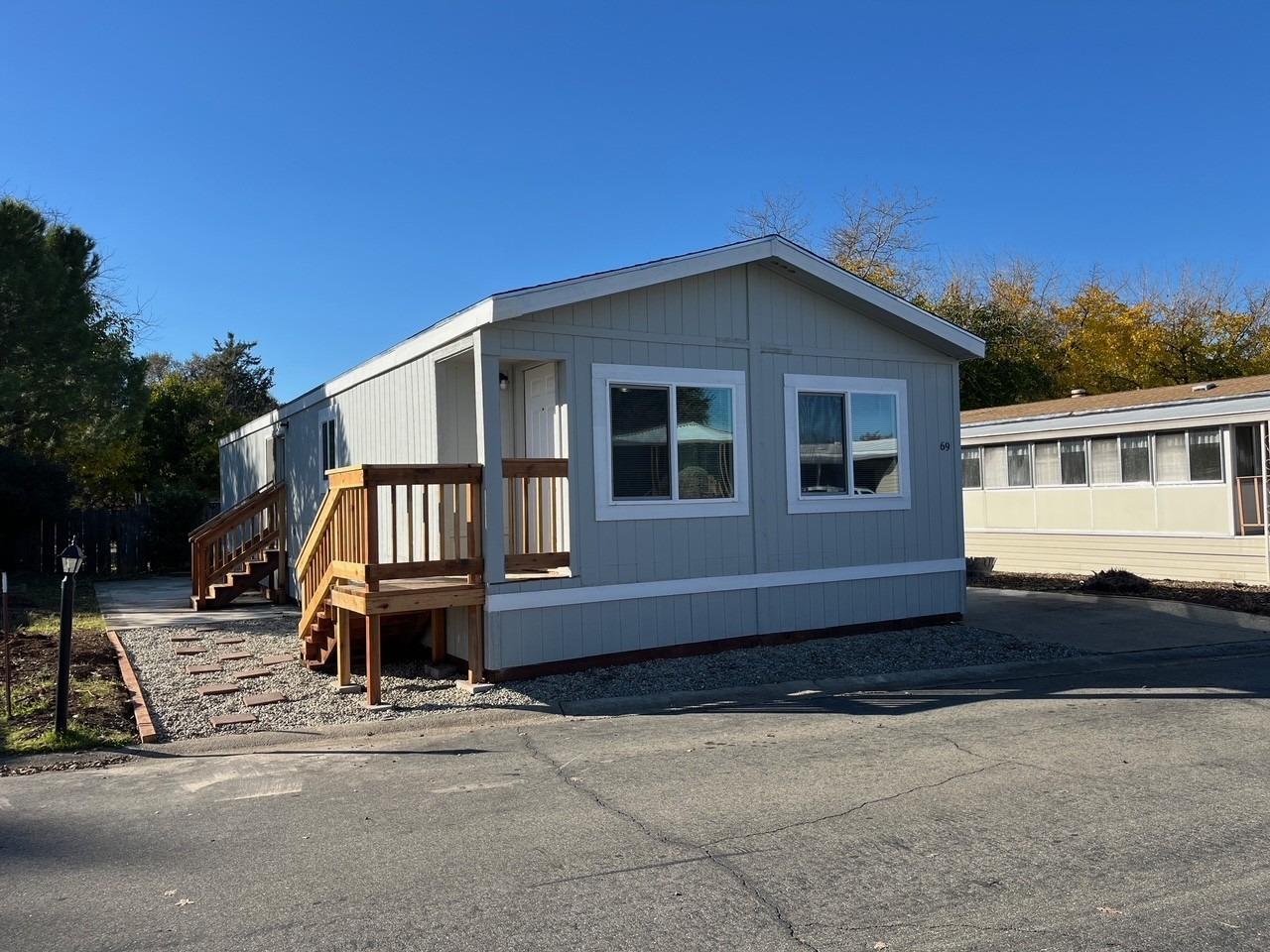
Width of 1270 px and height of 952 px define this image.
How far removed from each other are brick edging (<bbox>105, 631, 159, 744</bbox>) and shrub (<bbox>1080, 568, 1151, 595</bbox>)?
1249 centimetres

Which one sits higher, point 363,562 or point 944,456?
point 944,456

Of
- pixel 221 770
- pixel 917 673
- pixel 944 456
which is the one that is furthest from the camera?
pixel 944 456

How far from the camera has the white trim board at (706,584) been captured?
29.5ft

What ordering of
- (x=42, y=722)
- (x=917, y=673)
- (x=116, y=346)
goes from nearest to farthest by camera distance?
(x=42, y=722) < (x=917, y=673) < (x=116, y=346)

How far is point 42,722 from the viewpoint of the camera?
7625 millimetres

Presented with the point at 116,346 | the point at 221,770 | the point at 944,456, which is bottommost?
the point at 221,770

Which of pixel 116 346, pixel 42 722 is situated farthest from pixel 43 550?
pixel 42 722

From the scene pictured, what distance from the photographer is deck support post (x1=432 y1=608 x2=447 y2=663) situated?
9.64m

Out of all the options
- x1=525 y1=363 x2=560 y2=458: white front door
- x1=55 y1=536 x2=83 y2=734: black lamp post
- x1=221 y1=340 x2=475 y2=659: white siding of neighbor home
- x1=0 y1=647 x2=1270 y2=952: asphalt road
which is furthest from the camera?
x1=525 y1=363 x2=560 y2=458: white front door

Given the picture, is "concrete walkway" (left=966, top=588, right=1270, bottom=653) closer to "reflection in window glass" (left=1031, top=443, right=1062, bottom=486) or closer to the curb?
the curb

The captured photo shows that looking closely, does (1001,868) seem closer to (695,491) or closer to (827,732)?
(827,732)

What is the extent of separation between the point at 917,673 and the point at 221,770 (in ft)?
19.2

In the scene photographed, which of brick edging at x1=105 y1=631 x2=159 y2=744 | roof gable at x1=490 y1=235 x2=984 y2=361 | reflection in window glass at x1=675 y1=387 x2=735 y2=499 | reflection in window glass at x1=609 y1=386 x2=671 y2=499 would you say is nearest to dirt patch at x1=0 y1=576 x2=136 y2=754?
brick edging at x1=105 y1=631 x2=159 y2=744

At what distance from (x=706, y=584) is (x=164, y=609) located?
9.43 metres
